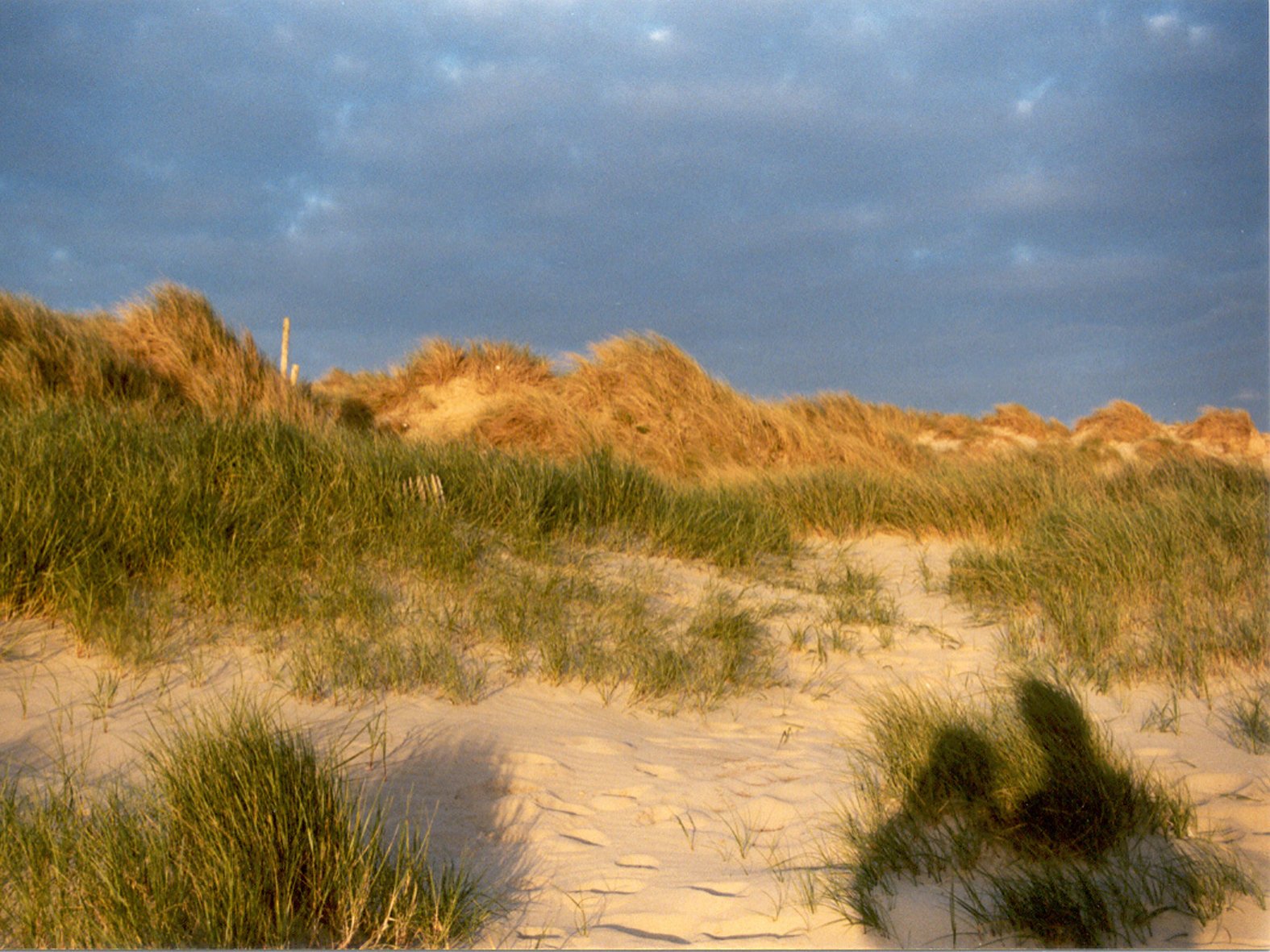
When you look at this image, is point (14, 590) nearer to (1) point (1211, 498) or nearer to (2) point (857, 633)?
(2) point (857, 633)

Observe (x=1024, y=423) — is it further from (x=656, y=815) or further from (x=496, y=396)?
(x=656, y=815)

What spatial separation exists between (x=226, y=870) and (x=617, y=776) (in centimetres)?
180

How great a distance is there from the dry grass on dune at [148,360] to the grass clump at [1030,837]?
7.34 meters

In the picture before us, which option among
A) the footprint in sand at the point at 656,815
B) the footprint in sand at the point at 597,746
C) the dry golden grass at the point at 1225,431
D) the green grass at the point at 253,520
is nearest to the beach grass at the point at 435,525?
the green grass at the point at 253,520

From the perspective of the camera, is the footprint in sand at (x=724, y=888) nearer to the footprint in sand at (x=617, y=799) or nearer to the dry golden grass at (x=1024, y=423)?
the footprint in sand at (x=617, y=799)

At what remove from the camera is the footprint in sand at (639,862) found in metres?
2.88

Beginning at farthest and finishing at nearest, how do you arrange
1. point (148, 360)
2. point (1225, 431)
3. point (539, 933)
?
point (1225, 431) < point (148, 360) < point (539, 933)

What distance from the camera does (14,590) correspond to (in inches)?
159

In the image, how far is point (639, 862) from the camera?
2.92 m

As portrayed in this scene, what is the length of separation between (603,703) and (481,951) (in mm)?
2253

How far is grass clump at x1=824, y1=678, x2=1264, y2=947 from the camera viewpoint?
7.68 ft

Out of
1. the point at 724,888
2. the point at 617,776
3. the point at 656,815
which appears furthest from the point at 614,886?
the point at 617,776

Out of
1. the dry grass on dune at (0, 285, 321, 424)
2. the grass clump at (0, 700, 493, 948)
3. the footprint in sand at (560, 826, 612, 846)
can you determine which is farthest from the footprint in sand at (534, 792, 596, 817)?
the dry grass on dune at (0, 285, 321, 424)

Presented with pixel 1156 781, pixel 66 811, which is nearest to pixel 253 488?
pixel 66 811
